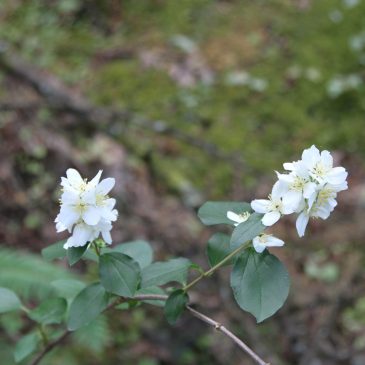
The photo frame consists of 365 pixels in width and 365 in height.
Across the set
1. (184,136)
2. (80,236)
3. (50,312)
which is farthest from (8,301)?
(184,136)

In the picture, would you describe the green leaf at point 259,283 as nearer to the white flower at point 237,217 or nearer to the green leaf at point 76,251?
the white flower at point 237,217

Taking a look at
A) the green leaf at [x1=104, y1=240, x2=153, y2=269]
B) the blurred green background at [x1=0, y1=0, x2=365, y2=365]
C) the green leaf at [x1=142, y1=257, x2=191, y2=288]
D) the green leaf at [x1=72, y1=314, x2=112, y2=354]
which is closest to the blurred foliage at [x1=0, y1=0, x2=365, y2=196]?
the blurred green background at [x1=0, y1=0, x2=365, y2=365]

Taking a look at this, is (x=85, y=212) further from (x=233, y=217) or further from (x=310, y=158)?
(x=310, y=158)

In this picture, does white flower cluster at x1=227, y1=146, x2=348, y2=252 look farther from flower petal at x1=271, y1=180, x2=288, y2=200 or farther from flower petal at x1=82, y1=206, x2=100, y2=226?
flower petal at x1=82, y1=206, x2=100, y2=226

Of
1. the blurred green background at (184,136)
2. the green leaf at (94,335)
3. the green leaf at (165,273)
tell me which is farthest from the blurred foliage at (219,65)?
the green leaf at (165,273)

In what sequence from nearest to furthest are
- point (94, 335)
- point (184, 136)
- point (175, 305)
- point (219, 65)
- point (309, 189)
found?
1. point (309, 189)
2. point (175, 305)
3. point (94, 335)
4. point (184, 136)
5. point (219, 65)

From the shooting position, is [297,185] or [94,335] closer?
[297,185]
